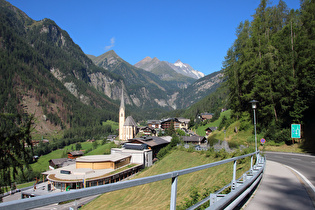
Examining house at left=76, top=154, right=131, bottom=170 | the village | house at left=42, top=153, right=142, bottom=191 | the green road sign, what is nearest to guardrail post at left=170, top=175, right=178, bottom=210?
Result: the village

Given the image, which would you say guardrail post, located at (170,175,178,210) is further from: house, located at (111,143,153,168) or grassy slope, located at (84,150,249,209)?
house, located at (111,143,153,168)

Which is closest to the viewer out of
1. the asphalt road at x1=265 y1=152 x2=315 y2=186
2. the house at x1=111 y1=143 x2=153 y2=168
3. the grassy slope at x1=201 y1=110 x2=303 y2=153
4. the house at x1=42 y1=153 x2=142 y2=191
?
the asphalt road at x1=265 y1=152 x2=315 y2=186

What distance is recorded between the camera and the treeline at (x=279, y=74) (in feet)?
82.8

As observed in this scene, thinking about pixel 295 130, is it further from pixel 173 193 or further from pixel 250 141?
pixel 173 193

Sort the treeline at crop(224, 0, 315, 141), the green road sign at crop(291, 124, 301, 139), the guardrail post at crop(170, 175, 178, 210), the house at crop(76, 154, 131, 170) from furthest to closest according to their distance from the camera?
the house at crop(76, 154, 131, 170)
the treeline at crop(224, 0, 315, 141)
the green road sign at crop(291, 124, 301, 139)
the guardrail post at crop(170, 175, 178, 210)

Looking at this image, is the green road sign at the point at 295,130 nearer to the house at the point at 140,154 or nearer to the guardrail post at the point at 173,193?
the guardrail post at the point at 173,193

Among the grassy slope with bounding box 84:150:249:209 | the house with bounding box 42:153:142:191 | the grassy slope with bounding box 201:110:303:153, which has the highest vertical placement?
the grassy slope with bounding box 84:150:249:209

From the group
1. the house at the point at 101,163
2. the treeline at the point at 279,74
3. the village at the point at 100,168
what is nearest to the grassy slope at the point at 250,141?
the treeline at the point at 279,74

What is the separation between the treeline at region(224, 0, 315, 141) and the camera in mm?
25250

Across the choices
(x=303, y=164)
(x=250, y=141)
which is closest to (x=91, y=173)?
(x=250, y=141)

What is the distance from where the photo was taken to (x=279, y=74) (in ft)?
90.4

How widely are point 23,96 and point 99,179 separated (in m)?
191

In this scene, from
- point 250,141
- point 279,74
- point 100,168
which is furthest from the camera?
point 100,168

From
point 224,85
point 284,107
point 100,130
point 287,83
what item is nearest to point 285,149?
point 284,107
